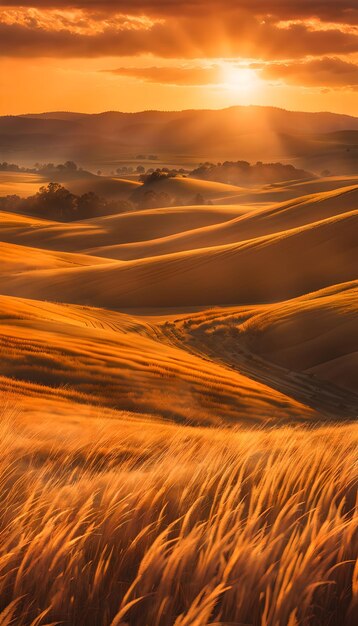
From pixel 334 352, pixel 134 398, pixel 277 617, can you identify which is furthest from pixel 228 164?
pixel 277 617

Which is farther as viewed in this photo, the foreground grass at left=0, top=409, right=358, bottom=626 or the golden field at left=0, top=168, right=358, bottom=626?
the golden field at left=0, top=168, right=358, bottom=626

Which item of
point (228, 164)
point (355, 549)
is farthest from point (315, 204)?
point (228, 164)

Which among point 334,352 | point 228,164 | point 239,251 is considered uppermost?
point 228,164

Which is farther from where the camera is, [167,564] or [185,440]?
[185,440]

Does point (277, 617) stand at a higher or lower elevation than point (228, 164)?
lower

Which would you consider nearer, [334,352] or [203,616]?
Answer: [203,616]

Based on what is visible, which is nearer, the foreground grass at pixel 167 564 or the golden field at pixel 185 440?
the foreground grass at pixel 167 564

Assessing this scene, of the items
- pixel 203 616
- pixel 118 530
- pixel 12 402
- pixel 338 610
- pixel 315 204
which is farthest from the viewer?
pixel 315 204

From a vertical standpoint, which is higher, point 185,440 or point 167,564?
point 167,564

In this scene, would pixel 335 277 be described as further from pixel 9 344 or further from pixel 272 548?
pixel 272 548

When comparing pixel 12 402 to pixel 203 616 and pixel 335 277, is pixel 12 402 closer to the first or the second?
pixel 203 616

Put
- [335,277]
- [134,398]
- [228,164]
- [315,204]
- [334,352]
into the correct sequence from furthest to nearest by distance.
→ [228,164], [315,204], [335,277], [334,352], [134,398]
